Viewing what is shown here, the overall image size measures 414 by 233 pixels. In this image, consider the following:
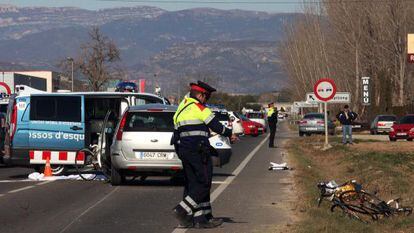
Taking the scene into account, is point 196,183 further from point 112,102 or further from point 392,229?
point 112,102

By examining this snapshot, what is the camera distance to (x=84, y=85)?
105 m

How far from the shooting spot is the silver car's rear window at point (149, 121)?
17719mm

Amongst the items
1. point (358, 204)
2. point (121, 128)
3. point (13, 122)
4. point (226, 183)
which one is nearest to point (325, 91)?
point (226, 183)

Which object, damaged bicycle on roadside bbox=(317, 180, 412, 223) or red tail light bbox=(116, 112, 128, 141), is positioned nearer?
damaged bicycle on roadside bbox=(317, 180, 412, 223)

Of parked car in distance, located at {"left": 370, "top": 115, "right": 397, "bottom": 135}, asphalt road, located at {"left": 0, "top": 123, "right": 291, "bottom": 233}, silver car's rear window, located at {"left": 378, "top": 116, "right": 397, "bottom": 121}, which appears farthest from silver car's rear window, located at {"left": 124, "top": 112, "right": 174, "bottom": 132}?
silver car's rear window, located at {"left": 378, "top": 116, "right": 397, "bottom": 121}

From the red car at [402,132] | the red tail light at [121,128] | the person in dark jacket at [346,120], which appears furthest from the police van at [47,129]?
the red car at [402,132]

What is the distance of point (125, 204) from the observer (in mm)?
14578

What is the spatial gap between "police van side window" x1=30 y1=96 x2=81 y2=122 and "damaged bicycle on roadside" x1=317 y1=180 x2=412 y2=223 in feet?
27.6

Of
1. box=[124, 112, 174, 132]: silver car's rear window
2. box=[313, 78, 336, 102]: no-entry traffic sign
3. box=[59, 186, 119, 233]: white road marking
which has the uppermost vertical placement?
box=[313, 78, 336, 102]: no-entry traffic sign

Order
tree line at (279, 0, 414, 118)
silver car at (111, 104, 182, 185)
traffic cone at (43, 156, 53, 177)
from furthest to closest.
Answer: tree line at (279, 0, 414, 118), traffic cone at (43, 156, 53, 177), silver car at (111, 104, 182, 185)

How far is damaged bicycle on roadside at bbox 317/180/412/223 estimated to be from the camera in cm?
1242

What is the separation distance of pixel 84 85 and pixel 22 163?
85.3 meters

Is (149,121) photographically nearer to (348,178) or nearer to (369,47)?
(348,178)

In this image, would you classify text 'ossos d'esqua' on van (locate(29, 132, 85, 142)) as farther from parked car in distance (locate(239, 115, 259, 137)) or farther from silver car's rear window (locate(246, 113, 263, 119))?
silver car's rear window (locate(246, 113, 263, 119))
